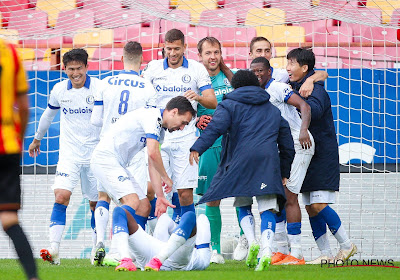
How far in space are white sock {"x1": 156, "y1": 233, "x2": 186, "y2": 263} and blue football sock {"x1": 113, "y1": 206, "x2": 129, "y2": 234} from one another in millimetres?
312

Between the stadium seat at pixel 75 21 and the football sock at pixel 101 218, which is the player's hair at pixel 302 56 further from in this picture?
the stadium seat at pixel 75 21

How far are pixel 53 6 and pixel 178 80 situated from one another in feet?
16.0

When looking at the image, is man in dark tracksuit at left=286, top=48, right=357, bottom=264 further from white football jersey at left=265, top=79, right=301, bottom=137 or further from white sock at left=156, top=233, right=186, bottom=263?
white sock at left=156, top=233, right=186, bottom=263

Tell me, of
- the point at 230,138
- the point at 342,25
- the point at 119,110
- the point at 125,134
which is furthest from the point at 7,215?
the point at 342,25

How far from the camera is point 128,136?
602 cm

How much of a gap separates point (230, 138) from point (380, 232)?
158 inches

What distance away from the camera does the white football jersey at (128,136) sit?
593 cm

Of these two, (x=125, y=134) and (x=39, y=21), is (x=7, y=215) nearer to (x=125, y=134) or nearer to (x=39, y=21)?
(x=125, y=134)

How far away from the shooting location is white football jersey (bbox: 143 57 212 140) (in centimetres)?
745

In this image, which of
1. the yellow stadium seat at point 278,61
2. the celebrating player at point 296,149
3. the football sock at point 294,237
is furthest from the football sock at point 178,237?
the yellow stadium seat at point 278,61

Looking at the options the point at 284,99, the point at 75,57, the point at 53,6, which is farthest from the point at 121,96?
the point at 53,6

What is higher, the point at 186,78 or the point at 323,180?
the point at 186,78

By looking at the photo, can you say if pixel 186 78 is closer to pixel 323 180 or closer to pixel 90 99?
pixel 90 99

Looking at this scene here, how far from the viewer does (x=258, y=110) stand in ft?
19.8
